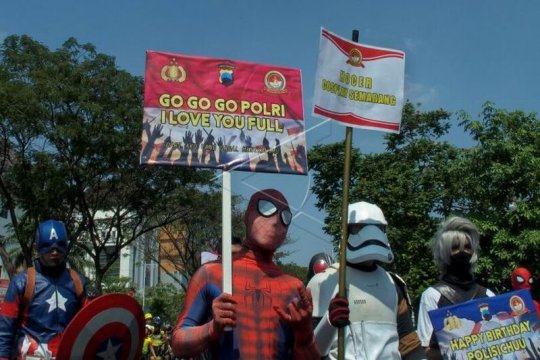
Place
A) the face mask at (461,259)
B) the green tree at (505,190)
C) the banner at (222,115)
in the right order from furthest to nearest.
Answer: the green tree at (505,190)
the face mask at (461,259)
the banner at (222,115)

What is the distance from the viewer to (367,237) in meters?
3.86

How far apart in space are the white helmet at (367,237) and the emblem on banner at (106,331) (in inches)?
53.0

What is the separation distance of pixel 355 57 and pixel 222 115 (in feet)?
2.97

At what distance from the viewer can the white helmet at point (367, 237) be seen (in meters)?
3.82

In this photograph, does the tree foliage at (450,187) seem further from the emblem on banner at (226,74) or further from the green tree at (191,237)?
the emblem on banner at (226,74)

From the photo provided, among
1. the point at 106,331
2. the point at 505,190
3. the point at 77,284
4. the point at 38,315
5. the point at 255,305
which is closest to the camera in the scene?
the point at 255,305

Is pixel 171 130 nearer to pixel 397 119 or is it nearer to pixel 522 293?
pixel 397 119

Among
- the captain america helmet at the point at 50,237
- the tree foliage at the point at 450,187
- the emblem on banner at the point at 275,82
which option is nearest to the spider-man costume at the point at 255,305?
the emblem on banner at the point at 275,82

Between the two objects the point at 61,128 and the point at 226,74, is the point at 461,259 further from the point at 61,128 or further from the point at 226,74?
the point at 61,128

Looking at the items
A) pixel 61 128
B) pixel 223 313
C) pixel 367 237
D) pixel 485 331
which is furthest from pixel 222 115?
pixel 61 128

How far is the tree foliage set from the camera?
1547cm

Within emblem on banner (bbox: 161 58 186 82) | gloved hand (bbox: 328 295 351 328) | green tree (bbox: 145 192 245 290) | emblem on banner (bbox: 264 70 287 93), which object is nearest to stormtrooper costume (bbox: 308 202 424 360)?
gloved hand (bbox: 328 295 351 328)

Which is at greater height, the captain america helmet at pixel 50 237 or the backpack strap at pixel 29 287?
the captain america helmet at pixel 50 237

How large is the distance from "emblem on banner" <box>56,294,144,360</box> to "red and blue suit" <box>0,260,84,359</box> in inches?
22.8
